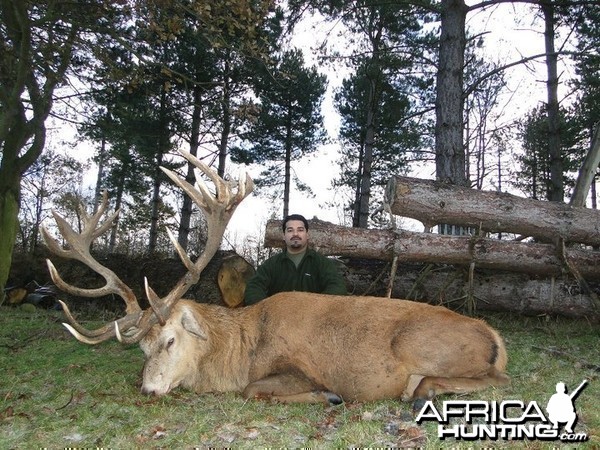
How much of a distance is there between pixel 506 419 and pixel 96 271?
387 centimetres

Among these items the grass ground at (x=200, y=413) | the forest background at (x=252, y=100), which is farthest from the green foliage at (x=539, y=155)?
the grass ground at (x=200, y=413)

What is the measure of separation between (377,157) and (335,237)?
55.0 feet

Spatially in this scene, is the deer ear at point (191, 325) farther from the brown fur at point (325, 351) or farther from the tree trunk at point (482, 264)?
the tree trunk at point (482, 264)

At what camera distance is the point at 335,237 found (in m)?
8.35

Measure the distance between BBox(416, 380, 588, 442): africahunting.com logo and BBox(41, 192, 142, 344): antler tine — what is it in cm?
278

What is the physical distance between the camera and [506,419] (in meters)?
3.74

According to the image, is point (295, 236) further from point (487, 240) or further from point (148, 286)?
point (487, 240)

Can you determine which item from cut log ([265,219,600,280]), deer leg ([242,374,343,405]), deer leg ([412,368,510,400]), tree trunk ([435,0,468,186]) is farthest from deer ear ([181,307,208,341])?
tree trunk ([435,0,468,186])

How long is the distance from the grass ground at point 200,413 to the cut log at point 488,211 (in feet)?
7.68

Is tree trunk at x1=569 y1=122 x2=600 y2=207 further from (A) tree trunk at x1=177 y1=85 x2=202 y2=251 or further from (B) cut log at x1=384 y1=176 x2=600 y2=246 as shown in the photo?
(A) tree trunk at x1=177 y1=85 x2=202 y2=251

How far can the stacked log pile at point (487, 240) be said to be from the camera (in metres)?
8.05

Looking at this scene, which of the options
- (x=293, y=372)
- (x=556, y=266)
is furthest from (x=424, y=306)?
(x=556, y=266)

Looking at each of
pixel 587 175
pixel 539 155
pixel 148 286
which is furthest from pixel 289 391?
pixel 539 155

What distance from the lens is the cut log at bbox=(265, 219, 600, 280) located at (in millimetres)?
8141
